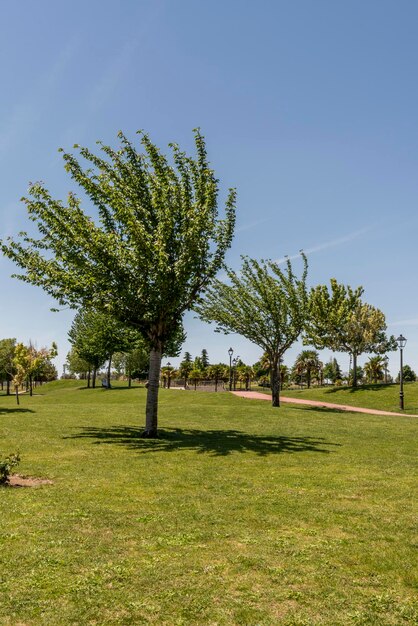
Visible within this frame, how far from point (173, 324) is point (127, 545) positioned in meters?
14.9

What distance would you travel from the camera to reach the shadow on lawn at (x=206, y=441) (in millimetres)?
16578

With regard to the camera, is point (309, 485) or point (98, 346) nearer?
point (309, 485)

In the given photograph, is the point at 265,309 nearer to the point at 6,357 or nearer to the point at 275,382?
the point at 275,382

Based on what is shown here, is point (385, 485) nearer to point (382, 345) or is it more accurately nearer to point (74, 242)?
point (74, 242)

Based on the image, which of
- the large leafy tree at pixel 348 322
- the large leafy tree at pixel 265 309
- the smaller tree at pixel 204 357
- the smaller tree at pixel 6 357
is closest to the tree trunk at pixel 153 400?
the large leafy tree at pixel 265 309

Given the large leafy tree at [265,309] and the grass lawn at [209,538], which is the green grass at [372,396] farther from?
the grass lawn at [209,538]

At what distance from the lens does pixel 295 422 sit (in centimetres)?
2697

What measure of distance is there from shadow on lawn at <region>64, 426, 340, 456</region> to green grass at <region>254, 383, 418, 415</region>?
82.1ft

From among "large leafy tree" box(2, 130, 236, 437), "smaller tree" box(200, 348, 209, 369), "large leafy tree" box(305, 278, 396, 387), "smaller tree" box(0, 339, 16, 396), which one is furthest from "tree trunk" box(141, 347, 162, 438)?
"smaller tree" box(200, 348, 209, 369)

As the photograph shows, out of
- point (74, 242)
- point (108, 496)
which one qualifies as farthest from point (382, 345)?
point (108, 496)

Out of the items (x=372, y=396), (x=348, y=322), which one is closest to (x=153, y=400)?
(x=372, y=396)

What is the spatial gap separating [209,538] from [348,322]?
5984 cm

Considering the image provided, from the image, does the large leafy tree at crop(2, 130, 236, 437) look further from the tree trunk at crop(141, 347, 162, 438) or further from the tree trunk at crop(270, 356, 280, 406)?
the tree trunk at crop(270, 356, 280, 406)

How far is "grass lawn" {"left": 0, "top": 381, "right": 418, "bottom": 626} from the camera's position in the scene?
522cm
